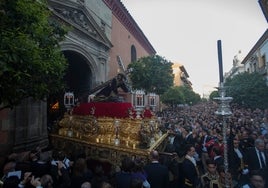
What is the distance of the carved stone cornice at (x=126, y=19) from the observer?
1828cm

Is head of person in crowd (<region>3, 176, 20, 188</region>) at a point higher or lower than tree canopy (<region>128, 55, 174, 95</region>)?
lower

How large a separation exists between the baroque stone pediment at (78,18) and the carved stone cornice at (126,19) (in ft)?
12.1

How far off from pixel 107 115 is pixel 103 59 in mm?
8497

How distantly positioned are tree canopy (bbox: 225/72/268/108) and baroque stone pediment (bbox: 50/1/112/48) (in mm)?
14640

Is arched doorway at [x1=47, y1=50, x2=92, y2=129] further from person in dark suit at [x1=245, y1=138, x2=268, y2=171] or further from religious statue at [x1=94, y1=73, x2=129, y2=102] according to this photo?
person in dark suit at [x1=245, y1=138, x2=268, y2=171]

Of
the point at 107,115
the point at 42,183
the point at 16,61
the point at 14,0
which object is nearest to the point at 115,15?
the point at 107,115

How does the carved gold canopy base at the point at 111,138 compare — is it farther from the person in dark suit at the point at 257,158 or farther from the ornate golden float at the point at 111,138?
the person in dark suit at the point at 257,158

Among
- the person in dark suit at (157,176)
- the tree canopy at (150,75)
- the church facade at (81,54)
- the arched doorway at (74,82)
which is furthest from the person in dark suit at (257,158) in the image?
the tree canopy at (150,75)

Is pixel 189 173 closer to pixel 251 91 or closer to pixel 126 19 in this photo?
pixel 126 19

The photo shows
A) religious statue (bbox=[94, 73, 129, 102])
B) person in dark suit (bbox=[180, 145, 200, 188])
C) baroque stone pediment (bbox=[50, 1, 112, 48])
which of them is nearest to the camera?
person in dark suit (bbox=[180, 145, 200, 188])

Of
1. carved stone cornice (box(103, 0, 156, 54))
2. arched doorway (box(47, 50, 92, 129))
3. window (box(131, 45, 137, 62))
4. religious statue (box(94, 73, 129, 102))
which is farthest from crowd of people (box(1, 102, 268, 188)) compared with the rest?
window (box(131, 45, 137, 62))

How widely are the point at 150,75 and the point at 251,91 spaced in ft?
39.8

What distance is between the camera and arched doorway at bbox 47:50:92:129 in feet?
48.4

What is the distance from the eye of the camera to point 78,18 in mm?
12914
